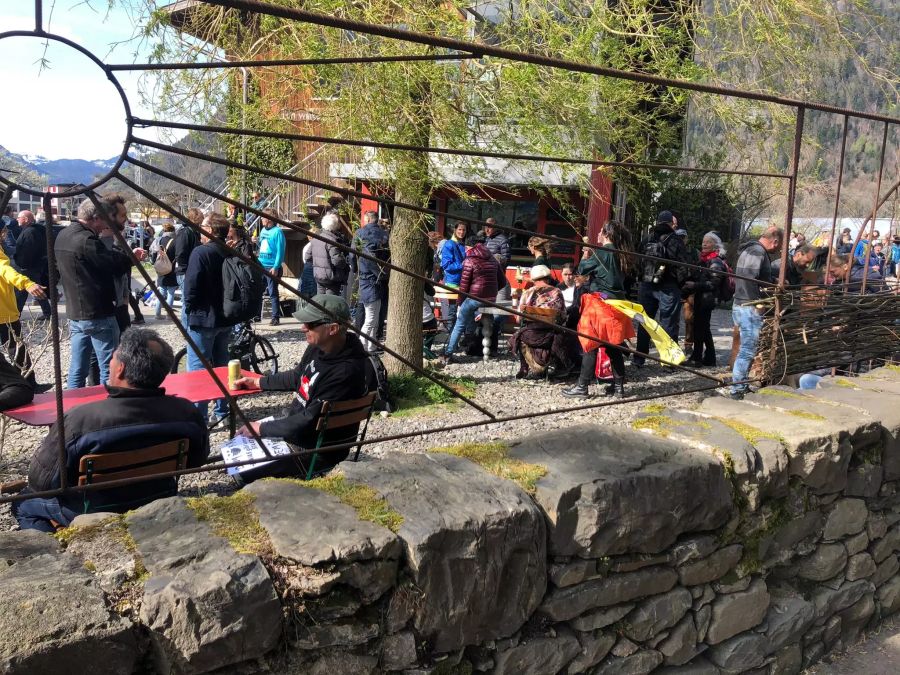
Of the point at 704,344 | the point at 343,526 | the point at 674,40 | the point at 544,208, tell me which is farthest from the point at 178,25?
the point at 544,208

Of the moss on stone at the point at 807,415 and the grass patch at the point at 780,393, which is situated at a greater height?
the grass patch at the point at 780,393

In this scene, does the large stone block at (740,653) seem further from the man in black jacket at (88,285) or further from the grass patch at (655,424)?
the man in black jacket at (88,285)

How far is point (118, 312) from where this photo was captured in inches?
221

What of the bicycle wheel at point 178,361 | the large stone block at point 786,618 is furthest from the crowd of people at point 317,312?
the large stone block at point 786,618

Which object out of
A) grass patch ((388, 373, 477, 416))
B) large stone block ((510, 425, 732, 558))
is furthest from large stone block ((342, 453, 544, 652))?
grass patch ((388, 373, 477, 416))

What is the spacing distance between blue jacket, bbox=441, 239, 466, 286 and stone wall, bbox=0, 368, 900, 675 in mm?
5721

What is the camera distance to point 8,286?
562 centimetres

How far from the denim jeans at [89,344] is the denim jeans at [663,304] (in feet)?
17.3

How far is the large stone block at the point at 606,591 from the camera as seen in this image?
6.99 feet

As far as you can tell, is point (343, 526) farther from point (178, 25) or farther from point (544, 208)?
point (544, 208)

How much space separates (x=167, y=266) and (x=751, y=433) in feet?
22.9

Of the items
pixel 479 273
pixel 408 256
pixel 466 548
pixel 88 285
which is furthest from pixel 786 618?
pixel 479 273

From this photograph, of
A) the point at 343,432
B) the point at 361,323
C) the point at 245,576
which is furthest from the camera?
the point at 361,323

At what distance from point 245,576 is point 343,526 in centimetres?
28
